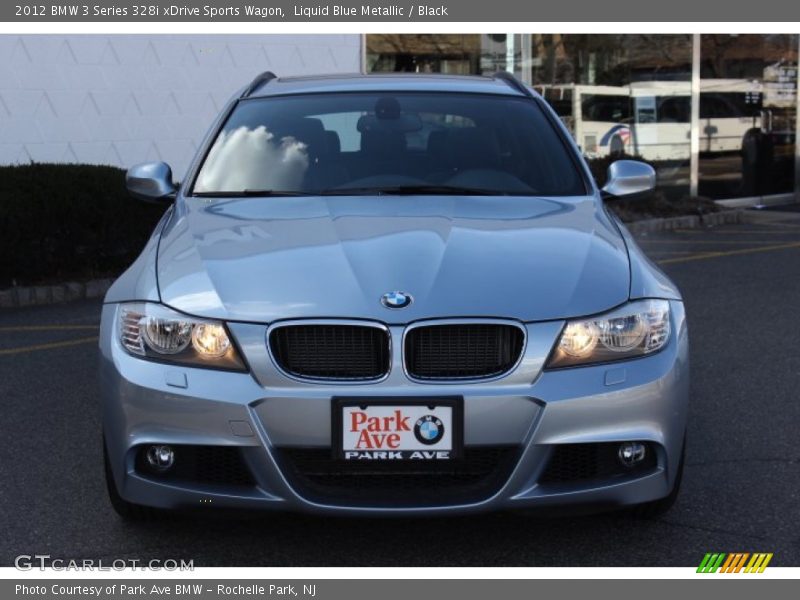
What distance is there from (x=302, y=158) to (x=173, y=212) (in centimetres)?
59

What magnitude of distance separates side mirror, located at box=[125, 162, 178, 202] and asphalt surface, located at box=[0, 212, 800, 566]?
1.08 m

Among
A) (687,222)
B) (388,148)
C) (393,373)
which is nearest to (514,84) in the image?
(388,148)

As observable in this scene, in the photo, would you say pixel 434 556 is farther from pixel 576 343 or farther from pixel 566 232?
pixel 566 232

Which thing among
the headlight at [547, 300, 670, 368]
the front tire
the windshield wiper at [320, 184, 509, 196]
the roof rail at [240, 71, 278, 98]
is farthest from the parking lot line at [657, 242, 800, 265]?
the front tire

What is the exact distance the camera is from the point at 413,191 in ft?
16.7

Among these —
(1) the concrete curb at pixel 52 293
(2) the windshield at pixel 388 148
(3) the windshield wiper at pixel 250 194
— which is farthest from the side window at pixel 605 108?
(3) the windshield wiper at pixel 250 194

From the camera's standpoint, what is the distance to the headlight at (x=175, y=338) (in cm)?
389

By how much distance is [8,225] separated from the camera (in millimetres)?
9727

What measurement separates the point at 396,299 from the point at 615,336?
0.68 m

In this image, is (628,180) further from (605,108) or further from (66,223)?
(605,108)

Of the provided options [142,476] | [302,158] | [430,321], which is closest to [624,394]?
[430,321]

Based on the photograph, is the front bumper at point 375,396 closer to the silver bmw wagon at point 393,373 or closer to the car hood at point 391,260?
the silver bmw wagon at point 393,373

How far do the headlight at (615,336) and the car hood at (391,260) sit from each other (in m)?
0.06

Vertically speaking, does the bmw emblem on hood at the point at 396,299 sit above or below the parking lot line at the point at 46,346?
above
